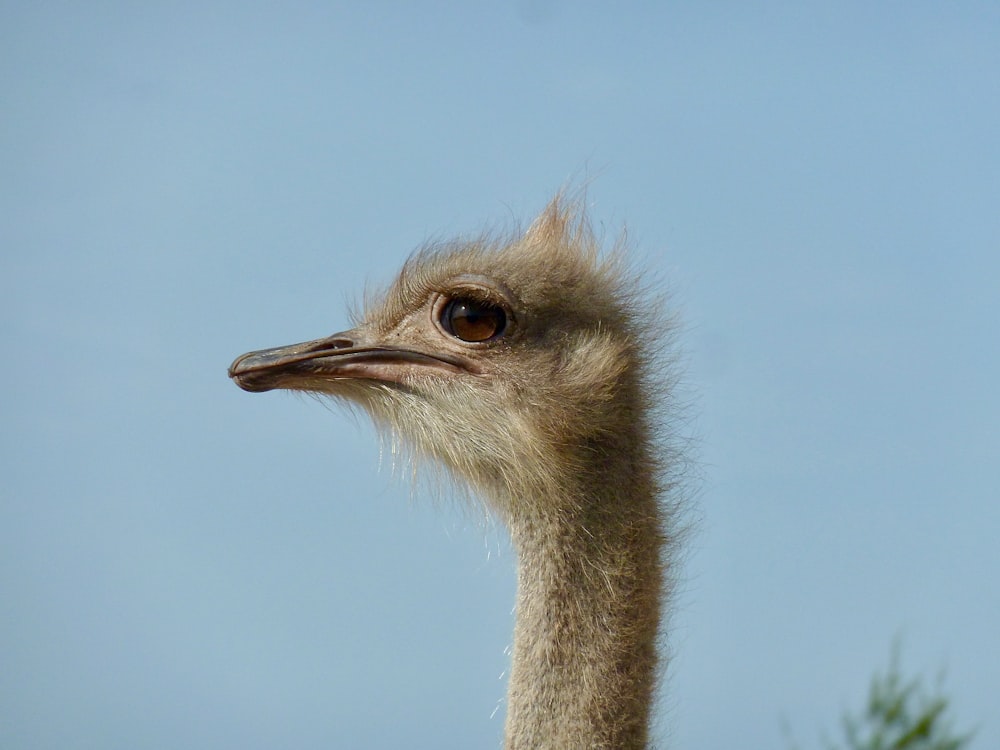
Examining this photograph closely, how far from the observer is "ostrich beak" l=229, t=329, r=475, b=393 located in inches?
166

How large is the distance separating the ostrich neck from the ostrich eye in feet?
1.86

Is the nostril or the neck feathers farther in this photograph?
the nostril

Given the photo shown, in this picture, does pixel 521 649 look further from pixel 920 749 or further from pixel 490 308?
pixel 920 749

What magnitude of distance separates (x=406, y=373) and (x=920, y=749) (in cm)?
472

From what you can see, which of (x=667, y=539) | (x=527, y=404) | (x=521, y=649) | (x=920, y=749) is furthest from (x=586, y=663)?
(x=920, y=749)

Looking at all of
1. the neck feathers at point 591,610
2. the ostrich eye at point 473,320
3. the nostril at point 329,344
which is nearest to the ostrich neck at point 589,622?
the neck feathers at point 591,610

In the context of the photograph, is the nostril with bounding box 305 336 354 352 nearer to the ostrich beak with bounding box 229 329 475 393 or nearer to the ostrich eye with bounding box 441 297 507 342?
the ostrich beak with bounding box 229 329 475 393

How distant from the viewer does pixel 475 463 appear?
4316 millimetres

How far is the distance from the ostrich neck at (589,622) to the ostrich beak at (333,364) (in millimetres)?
592

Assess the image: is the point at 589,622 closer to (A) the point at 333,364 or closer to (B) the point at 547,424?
(B) the point at 547,424

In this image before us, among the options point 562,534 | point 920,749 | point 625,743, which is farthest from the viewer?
point 920,749

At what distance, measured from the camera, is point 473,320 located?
4.27m

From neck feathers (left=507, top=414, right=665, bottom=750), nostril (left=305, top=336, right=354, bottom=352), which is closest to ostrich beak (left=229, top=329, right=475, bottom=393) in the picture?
nostril (left=305, top=336, right=354, bottom=352)

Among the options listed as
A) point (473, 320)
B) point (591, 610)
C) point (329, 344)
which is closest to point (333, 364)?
point (329, 344)
